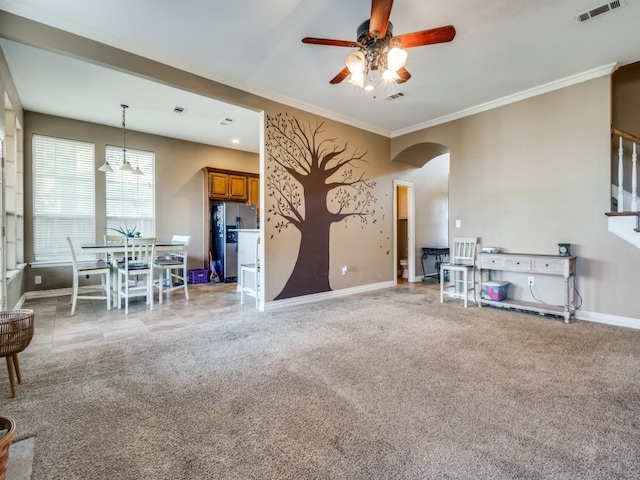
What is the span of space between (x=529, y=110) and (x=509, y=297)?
2.72 m

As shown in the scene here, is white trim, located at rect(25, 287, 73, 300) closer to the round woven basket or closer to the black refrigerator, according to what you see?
the black refrigerator

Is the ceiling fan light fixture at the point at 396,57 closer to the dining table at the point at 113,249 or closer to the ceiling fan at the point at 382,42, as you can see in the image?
the ceiling fan at the point at 382,42

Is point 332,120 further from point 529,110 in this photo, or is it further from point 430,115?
point 529,110

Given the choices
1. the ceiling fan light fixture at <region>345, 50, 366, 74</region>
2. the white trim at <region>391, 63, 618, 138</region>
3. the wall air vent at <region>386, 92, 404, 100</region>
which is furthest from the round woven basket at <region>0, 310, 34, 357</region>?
the white trim at <region>391, 63, 618, 138</region>

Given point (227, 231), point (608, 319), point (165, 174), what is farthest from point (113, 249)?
point (608, 319)

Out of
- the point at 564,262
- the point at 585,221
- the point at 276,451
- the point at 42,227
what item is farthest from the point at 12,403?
the point at 585,221

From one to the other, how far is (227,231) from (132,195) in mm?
1986

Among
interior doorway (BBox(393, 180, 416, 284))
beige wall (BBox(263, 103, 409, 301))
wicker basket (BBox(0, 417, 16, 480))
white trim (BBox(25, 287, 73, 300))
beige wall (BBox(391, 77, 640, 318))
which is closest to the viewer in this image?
wicker basket (BBox(0, 417, 16, 480))

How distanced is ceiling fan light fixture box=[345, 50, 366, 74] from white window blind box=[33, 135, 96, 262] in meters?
5.42

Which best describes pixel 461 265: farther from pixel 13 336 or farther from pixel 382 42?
pixel 13 336

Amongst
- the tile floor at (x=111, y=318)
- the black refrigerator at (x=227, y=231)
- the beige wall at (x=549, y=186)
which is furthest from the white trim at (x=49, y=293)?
the beige wall at (x=549, y=186)

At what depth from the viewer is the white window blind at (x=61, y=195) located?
200 inches

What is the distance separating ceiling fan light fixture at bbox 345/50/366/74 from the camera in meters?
Result: 2.51

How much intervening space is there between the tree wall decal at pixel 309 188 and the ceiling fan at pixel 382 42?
2045mm
